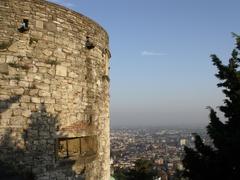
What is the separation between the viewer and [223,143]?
9.22 meters

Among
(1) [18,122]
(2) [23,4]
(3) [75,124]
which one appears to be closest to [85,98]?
(3) [75,124]

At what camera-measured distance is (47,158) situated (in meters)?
6.90

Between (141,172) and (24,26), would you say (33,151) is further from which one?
(141,172)

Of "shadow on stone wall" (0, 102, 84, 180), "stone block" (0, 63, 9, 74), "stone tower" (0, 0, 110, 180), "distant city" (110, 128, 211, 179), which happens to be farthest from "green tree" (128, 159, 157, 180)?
"stone block" (0, 63, 9, 74)

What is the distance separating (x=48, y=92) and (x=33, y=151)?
1.22 meters

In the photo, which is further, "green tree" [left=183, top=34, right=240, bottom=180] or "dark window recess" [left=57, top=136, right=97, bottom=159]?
"green tree" [left=183, top=34, right=240, bottom=180]

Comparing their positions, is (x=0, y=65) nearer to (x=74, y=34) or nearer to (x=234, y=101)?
(x=74, y=34)

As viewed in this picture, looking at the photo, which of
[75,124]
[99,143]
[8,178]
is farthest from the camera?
[99,143]

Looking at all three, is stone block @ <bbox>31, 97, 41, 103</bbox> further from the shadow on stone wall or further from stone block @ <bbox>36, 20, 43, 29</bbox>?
stone block @ <bbox>36, 20, 43, 29</bbox>

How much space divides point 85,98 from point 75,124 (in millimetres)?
702

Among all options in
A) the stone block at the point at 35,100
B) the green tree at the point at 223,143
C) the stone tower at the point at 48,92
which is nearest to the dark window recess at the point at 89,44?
the stone tower at the point at 48,92

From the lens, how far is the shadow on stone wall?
637cm

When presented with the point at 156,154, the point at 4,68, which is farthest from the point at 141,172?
the point at 156,154

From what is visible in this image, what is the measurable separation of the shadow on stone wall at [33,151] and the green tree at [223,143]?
4189mm
